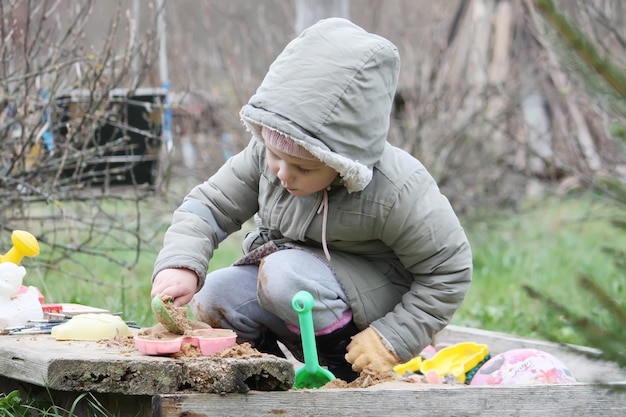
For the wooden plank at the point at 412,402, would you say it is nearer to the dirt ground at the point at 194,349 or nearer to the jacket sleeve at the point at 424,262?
the dirt ground at the point at 194,349

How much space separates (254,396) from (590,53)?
1196 millimetres

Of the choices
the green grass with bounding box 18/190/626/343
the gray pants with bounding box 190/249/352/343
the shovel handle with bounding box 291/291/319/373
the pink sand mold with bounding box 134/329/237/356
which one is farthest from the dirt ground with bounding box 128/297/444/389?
the green grass with bounding box 18/190/626/343

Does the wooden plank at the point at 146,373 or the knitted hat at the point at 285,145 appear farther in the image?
the knitted hat at the point at 285,145

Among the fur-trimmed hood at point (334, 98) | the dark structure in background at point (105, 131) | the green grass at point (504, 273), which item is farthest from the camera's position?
the green grass at point (504, 273)

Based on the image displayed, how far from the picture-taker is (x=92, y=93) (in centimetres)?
353

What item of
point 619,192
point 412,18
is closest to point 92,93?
point 619,192

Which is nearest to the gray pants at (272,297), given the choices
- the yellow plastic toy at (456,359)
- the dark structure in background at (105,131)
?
the yellow plastic toy at (456,359)

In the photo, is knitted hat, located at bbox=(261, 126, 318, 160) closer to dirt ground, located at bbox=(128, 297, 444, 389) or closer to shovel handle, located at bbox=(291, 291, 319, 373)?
shovel handle, located at bbox=(291, 291, 319, 373)

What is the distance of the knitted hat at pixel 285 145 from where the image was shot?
2326 millimetres

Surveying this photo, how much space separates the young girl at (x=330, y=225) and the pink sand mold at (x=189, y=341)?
241mm

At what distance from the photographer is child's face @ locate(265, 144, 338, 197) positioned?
2.38m

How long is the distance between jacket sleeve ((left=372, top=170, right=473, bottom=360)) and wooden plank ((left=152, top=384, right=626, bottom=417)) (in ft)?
0.83

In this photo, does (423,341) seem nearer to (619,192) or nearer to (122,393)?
(122,393)

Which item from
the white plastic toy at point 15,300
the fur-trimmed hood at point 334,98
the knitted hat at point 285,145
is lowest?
the white plastic toy at point 15,300
